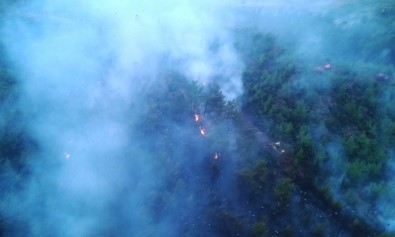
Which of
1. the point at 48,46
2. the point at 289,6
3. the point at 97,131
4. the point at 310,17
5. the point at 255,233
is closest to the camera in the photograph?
the point at 255,233

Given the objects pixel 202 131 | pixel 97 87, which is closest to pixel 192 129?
pixel 202 131

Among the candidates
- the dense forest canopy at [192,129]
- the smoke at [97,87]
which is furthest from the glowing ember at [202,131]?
the smoke at [97,87]

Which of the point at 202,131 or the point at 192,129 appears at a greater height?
the point at 192,129

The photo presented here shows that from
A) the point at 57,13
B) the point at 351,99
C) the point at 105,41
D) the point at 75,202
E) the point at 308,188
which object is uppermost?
the point at 57,13

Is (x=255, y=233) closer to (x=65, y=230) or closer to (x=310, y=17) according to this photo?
(x=65, y=230)

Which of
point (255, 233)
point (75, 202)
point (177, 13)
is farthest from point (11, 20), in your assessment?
point (255, 233)

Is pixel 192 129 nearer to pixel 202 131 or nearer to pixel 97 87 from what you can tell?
pixel 202 131

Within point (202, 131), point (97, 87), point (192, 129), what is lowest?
point (202, 131)

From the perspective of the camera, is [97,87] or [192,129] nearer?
[192,129]

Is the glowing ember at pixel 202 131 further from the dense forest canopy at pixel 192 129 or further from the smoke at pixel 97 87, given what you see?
the smoke at pixel 97 87
